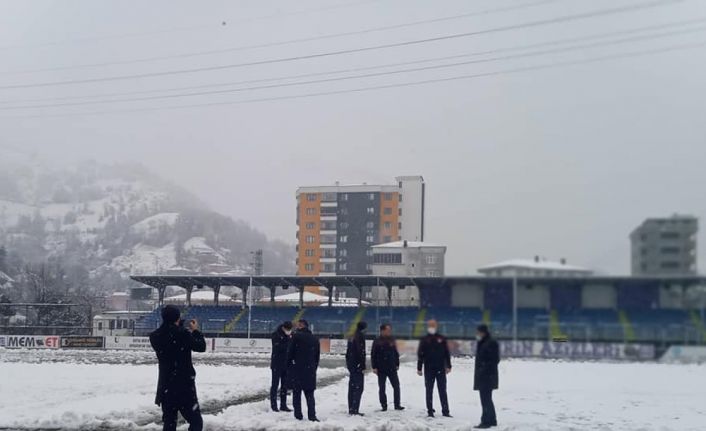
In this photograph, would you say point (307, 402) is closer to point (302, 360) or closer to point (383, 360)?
point (302, 360)

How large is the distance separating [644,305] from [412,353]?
Answer: 14.4 ft

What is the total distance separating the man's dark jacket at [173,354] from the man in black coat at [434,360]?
281 cm

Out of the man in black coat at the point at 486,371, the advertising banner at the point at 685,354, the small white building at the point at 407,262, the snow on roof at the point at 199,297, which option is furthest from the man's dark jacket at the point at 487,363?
the snow on roof at the point at 199,297

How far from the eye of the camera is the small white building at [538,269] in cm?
512

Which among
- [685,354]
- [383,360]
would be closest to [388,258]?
[685,354]

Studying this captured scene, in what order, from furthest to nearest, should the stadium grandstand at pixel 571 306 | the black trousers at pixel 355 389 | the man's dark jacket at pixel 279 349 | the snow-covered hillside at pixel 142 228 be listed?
the man's dark jacket at pixel 279 349, the black trousers at pixel 355 389, the snow-covered hillside at pixel 142 228, the stadium grandstand at pixel 571 306

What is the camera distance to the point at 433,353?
9188 mm

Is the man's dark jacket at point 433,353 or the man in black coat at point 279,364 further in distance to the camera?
the man in black coat at point 279,364

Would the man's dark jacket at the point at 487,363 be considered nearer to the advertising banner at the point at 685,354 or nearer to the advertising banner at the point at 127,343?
the advertising banner at the point at 685,354

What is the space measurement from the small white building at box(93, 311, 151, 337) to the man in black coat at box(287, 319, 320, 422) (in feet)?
84.5

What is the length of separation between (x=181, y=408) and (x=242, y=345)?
25496mm

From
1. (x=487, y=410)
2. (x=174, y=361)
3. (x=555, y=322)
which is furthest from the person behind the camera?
(x=487, y=410)

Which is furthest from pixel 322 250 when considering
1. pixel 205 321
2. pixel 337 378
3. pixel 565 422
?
pixel 205 321

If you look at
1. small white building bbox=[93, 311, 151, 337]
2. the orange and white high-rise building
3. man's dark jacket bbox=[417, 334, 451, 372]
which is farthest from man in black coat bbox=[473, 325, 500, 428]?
small white building bbox=[93, 311, 151, 337]
